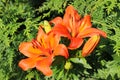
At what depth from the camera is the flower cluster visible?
1327 millimetres

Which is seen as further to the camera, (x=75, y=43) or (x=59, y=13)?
(x=59, y=13)

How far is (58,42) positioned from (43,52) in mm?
77

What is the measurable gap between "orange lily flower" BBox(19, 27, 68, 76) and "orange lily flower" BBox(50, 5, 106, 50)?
4 cm

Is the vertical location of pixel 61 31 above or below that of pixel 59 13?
above

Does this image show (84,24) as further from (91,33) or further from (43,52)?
(43,52)

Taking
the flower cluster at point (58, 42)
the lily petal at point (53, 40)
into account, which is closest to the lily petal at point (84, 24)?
the flower cluster at point (58, 42)

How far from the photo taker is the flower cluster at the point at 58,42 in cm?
133

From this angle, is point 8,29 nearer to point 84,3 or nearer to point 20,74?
point 20,74

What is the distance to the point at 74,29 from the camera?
1.41 meters

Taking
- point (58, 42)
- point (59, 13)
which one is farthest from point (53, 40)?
point (59, 13)

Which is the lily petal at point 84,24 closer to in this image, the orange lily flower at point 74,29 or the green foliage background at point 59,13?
the orange lily flower at point 74,29

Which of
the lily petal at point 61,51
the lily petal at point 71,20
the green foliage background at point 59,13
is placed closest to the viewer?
the lily petal at point 61,51

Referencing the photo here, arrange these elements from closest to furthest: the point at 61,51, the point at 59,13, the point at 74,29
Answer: the point at 61,51, the point at 74,29, the point at 59,13

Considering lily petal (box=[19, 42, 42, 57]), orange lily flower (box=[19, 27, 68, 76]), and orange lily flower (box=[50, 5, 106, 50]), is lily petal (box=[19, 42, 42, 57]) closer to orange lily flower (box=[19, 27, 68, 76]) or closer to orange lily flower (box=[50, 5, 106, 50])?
orange lily flower (box=[19, 27, 68, 76])
